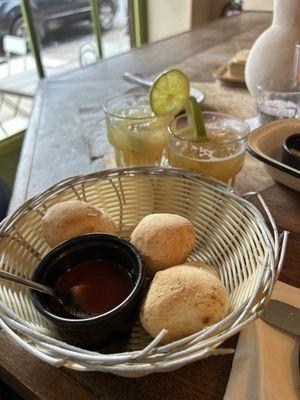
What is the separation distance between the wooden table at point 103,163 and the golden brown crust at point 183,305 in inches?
2.2

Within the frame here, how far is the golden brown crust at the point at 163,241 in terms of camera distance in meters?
0.47

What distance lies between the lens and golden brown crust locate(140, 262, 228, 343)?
0.39 meters

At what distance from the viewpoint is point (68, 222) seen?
51 centimetres

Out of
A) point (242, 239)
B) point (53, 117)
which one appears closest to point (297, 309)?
point (242, 239)

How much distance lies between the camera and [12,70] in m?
2.33

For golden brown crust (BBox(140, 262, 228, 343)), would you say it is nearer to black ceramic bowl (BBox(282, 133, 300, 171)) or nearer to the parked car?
black ceramic bowl (BBox(282, 133, 300, 171))

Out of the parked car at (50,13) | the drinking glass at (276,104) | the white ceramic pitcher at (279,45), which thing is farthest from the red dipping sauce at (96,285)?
the parked car at (50,13)

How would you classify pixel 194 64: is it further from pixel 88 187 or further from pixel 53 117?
pixel 88 187

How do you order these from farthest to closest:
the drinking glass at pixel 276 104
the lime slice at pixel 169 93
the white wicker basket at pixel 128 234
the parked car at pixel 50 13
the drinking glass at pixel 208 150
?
the parked car at pixel 50 13
the drinking glass at pixel 276 104
the lime slice at pixel 169 93
the drinking glass at pixel 208 150
the white wicker basket at pixel 128 234

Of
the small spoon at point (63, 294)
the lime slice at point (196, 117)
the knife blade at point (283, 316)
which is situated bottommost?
the knife blade at point (283, 316)

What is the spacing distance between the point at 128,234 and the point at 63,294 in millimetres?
176

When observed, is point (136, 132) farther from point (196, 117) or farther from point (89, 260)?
point (89, 260)

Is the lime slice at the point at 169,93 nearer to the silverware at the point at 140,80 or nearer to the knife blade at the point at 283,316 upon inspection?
the silverware at the point at 140,80

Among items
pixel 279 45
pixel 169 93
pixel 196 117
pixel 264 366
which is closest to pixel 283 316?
pixel 264 366
